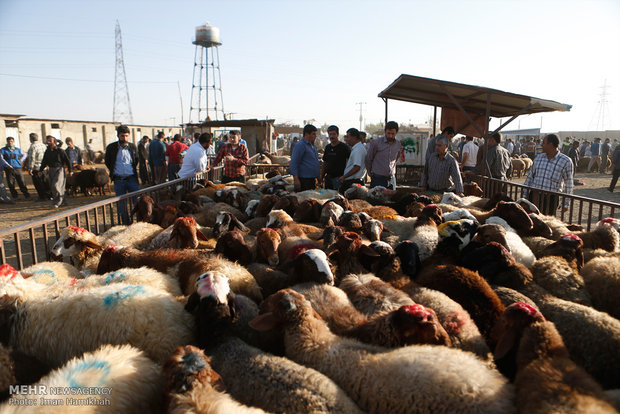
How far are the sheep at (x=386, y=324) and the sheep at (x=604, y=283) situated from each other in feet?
5.85

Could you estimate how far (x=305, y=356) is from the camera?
112 inches

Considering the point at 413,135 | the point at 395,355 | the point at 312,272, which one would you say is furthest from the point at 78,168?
the point at 395,355

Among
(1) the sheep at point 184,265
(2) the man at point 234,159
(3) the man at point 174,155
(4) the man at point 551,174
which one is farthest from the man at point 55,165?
(4) the man at point 551,174

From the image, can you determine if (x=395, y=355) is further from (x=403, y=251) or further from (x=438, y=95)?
(x=438, y=95)

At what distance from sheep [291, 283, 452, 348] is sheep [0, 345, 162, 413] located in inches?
56.0

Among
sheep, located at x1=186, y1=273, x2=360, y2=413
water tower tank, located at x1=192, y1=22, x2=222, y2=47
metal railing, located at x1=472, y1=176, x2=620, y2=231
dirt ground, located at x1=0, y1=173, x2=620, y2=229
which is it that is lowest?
dirt ground, located at x1=0, y1=173, x2=620, y2=229

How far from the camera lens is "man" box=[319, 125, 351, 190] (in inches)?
368

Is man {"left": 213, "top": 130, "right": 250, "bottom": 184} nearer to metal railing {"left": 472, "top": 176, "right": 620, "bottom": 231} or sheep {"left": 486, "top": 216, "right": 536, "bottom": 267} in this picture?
metal railing {"left": 472, "top": 176, "right": 620, "bottom": 231}

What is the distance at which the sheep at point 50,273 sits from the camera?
4.00 m

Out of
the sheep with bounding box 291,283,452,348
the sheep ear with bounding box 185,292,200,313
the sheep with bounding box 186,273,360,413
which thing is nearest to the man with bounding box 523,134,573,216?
the sheep with bounding box 291,283,452,348

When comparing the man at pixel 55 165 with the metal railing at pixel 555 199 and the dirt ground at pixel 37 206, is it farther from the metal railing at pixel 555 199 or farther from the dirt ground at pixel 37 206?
the metal railing at pixel 555 199

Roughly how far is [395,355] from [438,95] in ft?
35.4

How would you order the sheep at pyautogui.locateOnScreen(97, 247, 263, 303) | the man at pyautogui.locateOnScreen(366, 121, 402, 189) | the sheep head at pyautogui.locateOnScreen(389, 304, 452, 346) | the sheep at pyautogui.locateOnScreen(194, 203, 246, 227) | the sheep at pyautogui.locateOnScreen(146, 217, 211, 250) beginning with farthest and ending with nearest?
1. the man at pyautogui.locateOnScreen(366, 121, 402, 189)
2. the sheep at pyautogui.locateOnScreen(194, 203, 246, 227)
3. the sheep at pyautogui.locateOnScreen(146, 217, 211, 250)
4. the sheep at pyautogui.locateOnScreen(97, 247, 263, 303)
5. the sheep head at pyautogui.locateOnScreen(389, 304, 452, 346)

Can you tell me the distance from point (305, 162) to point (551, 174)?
15.7 feet
